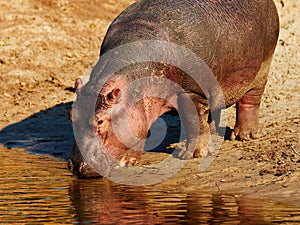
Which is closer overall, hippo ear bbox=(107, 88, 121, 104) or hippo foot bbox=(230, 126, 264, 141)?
hippo ear bbox=(107, 88, 121, 104)

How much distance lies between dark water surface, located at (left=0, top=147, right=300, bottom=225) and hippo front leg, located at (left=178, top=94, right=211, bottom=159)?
1053 millimetres

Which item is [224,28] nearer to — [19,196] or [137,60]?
[137,60]

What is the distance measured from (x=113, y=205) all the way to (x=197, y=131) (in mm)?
1918

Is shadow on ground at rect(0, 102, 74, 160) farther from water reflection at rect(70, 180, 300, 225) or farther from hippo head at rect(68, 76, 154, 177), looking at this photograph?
water reflection at rect(70, 180, 300, 225)

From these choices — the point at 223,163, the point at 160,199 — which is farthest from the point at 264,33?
the point at 160,199

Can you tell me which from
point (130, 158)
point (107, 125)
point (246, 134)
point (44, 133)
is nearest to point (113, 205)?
point (107, 125)

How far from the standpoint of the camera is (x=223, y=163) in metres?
7.18

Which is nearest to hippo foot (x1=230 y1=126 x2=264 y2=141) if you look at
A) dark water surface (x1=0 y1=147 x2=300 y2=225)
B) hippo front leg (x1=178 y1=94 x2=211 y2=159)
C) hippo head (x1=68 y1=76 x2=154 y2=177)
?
hippo front leg (x1=178 y1=94 x2=211 y2=159)

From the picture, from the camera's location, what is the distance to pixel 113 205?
5.82 metres

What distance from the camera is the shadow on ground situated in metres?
8.60

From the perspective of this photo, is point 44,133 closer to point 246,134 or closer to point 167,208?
point 246,134

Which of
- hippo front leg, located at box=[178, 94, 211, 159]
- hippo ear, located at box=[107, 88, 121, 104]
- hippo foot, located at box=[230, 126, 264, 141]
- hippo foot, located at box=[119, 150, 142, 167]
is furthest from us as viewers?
hippo foot, located at box=[230, 126, 264, 141]

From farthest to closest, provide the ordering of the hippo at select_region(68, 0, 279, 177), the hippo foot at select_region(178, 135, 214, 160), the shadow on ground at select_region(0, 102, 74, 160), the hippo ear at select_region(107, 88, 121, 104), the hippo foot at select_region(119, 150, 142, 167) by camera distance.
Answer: the shadow on ground at select_region(0, 102, 74, 160) < the hippo foot at select_region(178, 135, 214, 160) < the hippo foot at select_region(119, 150, 142, 167) < the hippo at select_region(68, 0, 279, 177) < the hippo ear at select_region(107, 88, 121, 104)

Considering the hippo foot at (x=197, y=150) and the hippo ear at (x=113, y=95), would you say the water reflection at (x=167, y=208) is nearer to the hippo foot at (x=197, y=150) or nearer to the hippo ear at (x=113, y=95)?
the hippo ear at (x=113, y=95)
